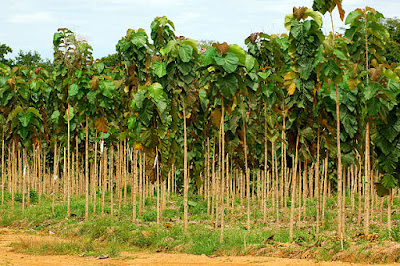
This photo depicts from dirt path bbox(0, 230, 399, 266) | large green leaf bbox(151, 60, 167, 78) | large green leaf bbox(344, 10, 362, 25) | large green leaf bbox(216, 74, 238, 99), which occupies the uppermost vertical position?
large green leaf bbox(344, 10, 362, 25)

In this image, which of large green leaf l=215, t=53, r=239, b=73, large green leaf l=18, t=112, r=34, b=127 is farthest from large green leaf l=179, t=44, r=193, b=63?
large green leaf l=18, t=112, r=34, b=127

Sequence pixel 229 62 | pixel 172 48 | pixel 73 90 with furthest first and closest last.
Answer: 1. pixel 73 90
2. pixel 172 48
3. pixel 229 62

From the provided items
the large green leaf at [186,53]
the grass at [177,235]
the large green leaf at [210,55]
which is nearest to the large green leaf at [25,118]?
the grass at [177,235]

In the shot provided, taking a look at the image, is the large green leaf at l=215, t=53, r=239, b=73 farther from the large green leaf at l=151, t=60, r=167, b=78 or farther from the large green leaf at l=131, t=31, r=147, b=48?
the large green leaf at l=131, t=31, r=147, b=48

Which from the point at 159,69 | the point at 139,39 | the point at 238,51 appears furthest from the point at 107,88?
the point at 238,51

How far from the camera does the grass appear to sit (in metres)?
11.0

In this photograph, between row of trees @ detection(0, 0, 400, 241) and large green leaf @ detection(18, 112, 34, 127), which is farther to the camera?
large green leaf @ detection(18, 112, 34, 127)

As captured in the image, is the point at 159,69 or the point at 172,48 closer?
the point at 172,48

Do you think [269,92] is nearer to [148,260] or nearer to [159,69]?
[159,69]

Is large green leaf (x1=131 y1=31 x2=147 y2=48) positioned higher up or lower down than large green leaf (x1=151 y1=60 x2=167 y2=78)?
→ higher up

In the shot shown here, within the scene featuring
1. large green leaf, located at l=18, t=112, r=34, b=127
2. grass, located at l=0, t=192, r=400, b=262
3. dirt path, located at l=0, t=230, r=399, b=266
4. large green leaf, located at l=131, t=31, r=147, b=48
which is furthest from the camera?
large green leaf, located at l=18, t=112, r=34, b=127

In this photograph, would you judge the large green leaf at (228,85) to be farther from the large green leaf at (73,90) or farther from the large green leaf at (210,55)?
the large green leaf at (73,90)

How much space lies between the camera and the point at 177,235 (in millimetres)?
12984

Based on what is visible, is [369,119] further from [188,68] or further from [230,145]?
[188,68]
